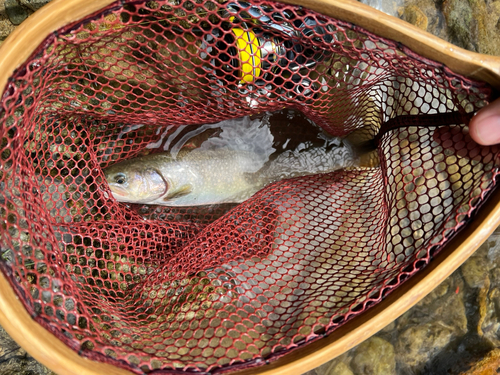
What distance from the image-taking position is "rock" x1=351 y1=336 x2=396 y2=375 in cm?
236

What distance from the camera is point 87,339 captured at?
1.12 m

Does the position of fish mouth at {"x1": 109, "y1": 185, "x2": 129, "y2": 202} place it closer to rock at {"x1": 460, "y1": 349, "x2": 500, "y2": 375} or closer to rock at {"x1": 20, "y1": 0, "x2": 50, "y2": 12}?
rock at {"x1": 20, "y1": 0, "x2": 50, "y2": 12}

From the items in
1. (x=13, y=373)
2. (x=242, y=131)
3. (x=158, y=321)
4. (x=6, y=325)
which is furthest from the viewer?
(x=242, y=131)

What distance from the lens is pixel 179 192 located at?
7.59ft

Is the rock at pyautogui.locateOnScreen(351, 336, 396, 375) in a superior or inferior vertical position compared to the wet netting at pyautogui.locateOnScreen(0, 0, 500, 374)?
inferior

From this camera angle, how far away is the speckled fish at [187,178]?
211cm

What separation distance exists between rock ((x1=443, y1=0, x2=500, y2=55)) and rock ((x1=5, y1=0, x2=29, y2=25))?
289 centimetres

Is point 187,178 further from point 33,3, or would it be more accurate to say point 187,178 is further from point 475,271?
point 475,271

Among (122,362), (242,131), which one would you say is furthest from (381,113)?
(122,362)

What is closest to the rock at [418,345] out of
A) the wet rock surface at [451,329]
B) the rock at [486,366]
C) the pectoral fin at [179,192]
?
the wet rock surface at [451,329]

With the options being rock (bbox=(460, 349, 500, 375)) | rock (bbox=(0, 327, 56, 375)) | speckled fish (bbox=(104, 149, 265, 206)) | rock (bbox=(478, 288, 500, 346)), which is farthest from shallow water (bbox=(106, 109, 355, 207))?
rock (bbox=(460, 349, 500, 375))

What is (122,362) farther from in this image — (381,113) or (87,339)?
(381,113)

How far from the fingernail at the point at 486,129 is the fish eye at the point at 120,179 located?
1.90 metres

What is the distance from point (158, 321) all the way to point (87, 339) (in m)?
0.61
